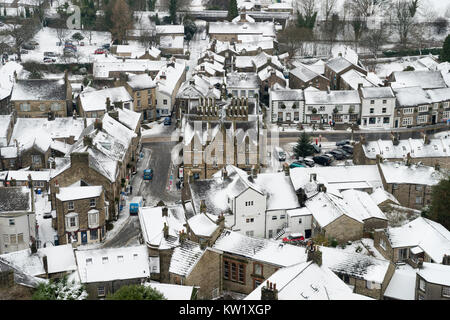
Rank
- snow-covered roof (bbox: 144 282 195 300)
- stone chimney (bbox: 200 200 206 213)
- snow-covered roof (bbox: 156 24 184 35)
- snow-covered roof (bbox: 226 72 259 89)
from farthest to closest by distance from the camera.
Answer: snow-covered roof (bbox: 156 24 184 35) < snow-covered roof (bbox: 226 72 259 89) < stone chimney (bbox: 200 200 206 213) < snow-covered roof (bbox: 144 282 195 300)

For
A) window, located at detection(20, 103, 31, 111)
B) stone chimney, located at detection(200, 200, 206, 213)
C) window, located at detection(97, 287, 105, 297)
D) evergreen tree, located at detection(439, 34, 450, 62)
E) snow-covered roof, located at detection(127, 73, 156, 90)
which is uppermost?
evergreen tree, located at detection(439, 34, 450, 62)

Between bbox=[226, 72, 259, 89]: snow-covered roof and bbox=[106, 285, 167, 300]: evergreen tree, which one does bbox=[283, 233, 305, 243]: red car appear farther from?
bbox=[226, 72, 259, 89]: snow-covered roof

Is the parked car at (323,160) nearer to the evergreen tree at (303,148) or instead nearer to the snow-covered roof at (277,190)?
the evergreen tree at (303,148)

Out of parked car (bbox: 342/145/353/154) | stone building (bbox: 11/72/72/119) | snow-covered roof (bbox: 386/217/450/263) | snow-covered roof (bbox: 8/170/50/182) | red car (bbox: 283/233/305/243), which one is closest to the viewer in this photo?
snow-covered roof (bbox: 386/217/450/263)

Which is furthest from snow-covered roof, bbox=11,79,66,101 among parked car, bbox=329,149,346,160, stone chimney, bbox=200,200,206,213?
stone chimney, bbox=200,200,206,213

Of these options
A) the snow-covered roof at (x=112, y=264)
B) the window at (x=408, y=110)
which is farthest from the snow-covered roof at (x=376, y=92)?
the snow-covered roof at (x=112, y=264)

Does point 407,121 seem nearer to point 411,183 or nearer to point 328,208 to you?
point 411,183

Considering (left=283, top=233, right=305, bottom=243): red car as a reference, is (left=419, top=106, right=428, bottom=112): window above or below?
above

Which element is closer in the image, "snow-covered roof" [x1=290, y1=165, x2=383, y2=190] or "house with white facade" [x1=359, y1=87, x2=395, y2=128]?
"snow-covered roof" [x1=290, y1=165, x2=383, y2=190]
